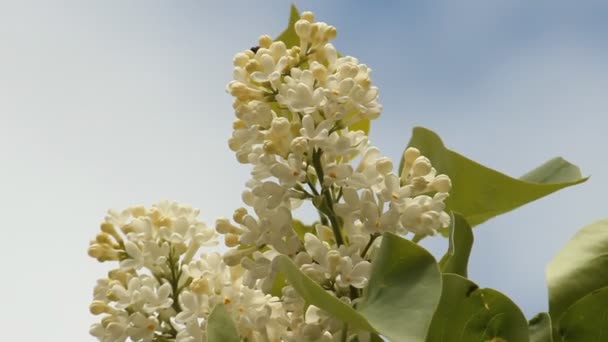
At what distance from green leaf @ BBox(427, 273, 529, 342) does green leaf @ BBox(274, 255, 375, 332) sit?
97mm

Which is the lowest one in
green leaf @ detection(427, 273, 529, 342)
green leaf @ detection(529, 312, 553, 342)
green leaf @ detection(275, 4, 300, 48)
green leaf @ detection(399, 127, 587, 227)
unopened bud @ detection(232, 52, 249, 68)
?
green leaf @ detection(529, 312, 553, 342)

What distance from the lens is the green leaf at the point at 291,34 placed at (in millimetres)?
1125

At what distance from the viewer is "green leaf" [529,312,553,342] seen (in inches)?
34.7

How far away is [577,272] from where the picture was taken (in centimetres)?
94

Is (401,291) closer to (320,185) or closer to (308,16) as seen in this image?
(320,185)

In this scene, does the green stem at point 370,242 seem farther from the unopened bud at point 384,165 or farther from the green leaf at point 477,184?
the green leaf at point 477,184

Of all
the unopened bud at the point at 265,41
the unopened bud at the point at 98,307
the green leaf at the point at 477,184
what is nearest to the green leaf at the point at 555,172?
the green leaf at the point at 477,184

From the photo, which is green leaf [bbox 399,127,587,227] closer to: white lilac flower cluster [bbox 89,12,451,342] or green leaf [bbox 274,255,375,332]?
white lilac flower cluster [bbox 89,12,451,342]

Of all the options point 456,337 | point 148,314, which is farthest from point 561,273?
point 148,314

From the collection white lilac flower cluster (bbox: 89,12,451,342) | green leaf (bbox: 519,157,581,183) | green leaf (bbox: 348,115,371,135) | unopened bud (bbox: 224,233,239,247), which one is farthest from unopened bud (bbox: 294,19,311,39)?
green leaf (bbox: 519,157,581,183)

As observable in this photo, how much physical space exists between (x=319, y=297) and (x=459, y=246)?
186 millimetres

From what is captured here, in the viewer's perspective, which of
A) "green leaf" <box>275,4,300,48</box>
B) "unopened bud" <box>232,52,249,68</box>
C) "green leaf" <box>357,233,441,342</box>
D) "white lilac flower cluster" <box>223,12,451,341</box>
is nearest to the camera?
"green leaf" <box>357,233,441,342</box>

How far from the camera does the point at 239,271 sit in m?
1.00

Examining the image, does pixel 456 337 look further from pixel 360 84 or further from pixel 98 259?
pixel 98 259
